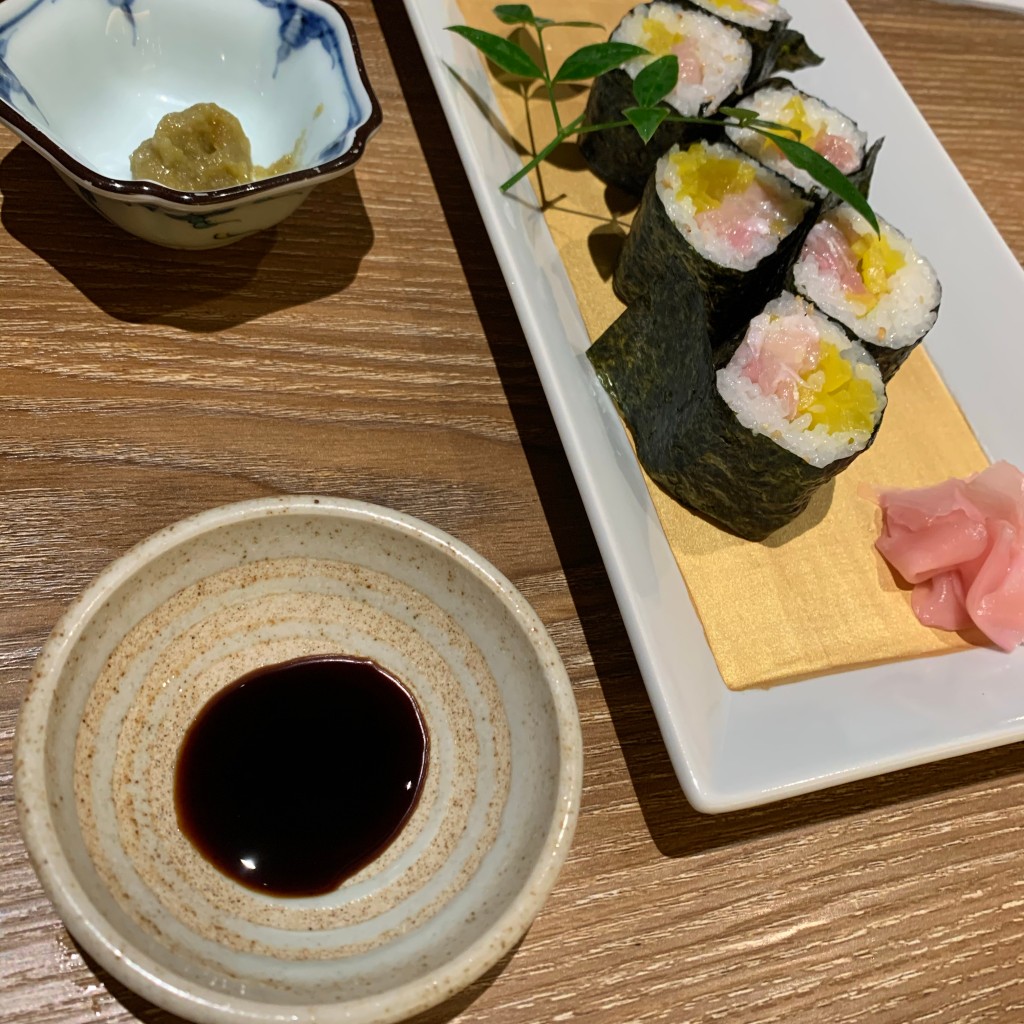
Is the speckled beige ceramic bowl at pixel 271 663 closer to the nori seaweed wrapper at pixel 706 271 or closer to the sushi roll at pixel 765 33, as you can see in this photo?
the nori seaweed wrapper at pixel 706 271

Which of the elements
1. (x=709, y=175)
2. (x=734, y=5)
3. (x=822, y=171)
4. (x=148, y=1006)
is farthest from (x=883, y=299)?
(x=148, y=1006)

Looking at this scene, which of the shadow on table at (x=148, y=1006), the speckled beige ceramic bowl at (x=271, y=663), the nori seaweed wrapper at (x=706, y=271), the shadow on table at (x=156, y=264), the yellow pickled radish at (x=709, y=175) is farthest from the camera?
the yellow pickled radish at (x=709, y=175)

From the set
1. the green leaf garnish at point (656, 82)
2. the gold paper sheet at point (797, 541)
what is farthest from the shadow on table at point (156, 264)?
the green leaf garnish at point (656, 82)

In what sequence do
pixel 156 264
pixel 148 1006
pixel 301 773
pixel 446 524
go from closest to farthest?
pixel 148 1006 < pixel 301 773 < pixel 446 524 < pixel 156 264

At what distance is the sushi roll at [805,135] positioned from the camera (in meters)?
1.84

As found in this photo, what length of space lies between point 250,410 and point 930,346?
1372 millimetres

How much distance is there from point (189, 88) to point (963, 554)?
158 centimetres

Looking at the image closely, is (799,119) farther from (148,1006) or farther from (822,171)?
(148,1006)

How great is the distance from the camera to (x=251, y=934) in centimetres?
93

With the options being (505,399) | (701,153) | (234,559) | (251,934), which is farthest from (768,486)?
(251,934)

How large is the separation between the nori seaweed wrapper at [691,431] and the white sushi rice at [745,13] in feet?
3.04

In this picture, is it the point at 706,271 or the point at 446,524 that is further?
the point at 706,271

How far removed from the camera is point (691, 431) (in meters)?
1.46

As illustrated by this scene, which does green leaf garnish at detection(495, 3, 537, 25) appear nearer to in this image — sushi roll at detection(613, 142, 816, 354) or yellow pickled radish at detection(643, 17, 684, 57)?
yellow pickled radish at detection(643, 17, 684, 57)
